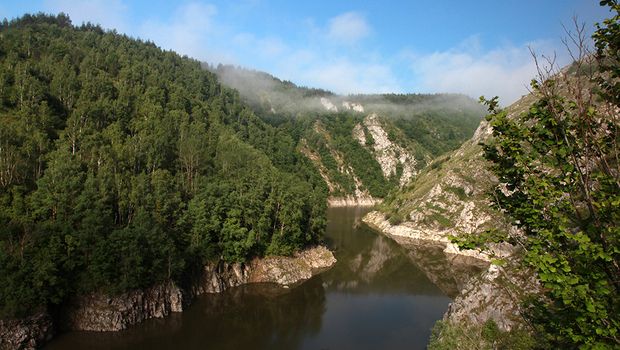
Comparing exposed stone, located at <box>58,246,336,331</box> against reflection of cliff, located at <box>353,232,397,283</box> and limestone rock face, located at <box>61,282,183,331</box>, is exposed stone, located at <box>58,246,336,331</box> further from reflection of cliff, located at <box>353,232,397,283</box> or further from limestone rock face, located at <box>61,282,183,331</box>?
reflection of cliff, located at <box>353,232,397,283</box>

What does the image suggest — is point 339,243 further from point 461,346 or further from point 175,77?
point 175,77

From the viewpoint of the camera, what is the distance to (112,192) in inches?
2367

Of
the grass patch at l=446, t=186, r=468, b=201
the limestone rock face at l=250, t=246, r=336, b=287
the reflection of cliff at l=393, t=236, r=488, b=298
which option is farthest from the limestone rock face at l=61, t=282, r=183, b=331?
the grass patch at l=446, t=186, r=468, b=201

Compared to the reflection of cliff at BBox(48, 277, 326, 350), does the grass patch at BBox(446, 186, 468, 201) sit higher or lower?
higher

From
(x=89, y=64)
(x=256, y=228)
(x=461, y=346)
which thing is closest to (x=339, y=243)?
(x=256, y=228)

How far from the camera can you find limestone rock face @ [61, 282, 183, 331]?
48.8 meters

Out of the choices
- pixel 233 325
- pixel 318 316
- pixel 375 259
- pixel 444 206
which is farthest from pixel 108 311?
pixel 444 206

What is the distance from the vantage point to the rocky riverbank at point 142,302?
143 feet

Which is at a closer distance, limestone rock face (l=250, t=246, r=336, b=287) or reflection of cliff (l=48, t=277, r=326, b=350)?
reflection of cliff (l=48, t=277, r=326, b=350)

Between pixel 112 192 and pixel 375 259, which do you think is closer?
pixel 112 192

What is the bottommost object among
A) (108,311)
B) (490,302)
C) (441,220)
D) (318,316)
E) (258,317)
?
(318,316)

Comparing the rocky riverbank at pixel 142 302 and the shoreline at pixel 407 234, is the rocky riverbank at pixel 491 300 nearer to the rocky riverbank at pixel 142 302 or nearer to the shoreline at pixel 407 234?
the rocky riverbank at pixel 142 302

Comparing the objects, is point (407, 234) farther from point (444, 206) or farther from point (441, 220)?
point (444, 206)

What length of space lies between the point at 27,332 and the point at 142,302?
41.9ft
